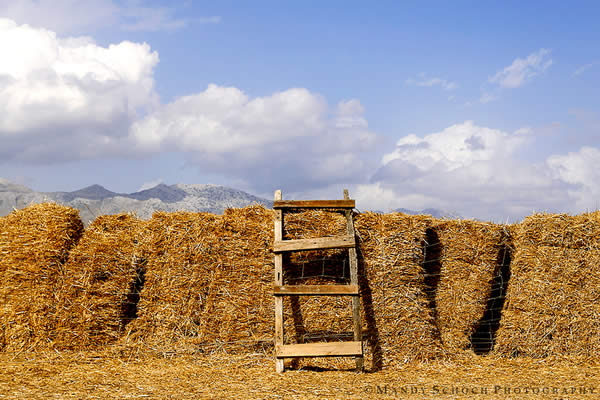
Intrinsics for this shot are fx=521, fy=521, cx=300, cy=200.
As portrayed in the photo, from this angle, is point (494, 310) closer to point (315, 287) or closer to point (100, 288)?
point (315, 287)

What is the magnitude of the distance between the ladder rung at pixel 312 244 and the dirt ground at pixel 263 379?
1.84 m

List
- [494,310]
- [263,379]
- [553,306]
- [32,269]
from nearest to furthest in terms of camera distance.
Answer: [263,379] < [32,269] < [553,306] < [494,310]

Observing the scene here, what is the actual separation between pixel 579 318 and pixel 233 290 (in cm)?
621

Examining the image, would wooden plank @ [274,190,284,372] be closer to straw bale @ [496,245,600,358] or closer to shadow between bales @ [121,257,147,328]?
shadow between bales @ [121,257,147,328]

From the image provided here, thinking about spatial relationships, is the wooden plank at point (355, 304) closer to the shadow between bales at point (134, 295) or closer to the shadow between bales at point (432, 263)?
the shadow between bales at point (432, 263)

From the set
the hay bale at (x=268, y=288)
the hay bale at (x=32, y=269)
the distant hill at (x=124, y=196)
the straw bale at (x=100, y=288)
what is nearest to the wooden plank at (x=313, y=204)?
the hay bale at (x=268, y=288)

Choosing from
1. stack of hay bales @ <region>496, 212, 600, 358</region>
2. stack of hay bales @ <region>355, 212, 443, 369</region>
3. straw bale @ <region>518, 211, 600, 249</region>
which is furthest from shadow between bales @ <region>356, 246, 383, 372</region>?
straw bale @ <region>518, 211, 600, 249</region>

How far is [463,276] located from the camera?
954cm

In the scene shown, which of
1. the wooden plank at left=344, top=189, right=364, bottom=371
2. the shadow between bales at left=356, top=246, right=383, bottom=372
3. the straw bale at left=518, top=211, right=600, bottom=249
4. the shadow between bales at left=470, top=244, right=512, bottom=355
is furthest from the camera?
the shadow between bales at left=470, top=244, right=512, bottom=355

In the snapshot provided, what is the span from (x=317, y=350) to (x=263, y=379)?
0.95 meters

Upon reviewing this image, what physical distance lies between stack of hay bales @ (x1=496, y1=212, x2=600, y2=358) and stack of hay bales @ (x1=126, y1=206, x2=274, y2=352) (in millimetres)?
4557

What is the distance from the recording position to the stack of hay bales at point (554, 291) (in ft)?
30.6

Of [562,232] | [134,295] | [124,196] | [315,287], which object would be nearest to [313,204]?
[315,287]

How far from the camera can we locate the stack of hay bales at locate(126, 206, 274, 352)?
8.70 m
